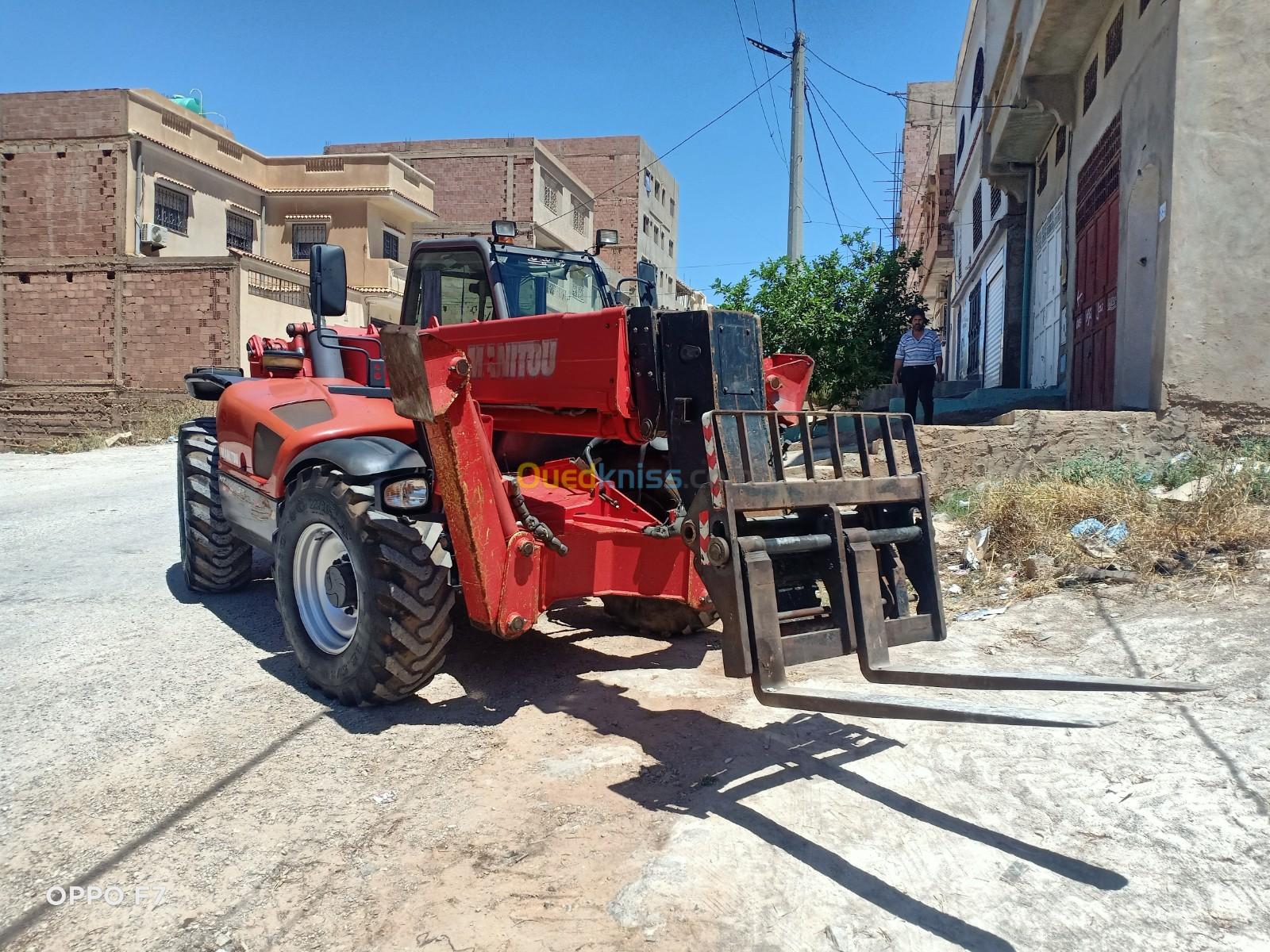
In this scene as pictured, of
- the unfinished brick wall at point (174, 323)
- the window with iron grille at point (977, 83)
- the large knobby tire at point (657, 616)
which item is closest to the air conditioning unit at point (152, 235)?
the unfinished brick wall at point (174, 323)

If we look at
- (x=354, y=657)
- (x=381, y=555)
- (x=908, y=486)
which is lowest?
(x=354, y=657)

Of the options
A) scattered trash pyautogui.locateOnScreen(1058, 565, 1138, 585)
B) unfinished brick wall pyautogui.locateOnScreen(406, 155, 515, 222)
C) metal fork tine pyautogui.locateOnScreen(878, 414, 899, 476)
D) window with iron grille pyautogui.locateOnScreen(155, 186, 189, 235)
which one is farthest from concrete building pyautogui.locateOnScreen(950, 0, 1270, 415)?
unfinished brick wall pyautogui.locateOnScreen(406, 155, 515, 222)

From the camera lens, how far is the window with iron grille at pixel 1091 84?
35.7ft

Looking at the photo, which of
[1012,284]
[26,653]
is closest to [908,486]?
[26,653]

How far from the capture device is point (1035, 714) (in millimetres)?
2662

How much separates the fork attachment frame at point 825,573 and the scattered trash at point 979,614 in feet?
7.03

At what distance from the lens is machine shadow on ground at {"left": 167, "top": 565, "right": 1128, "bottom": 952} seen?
274 cm

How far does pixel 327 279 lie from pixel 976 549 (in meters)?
4.58

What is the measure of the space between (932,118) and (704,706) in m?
35.5

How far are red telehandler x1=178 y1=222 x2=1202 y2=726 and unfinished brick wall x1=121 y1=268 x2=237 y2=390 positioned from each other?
61.5 feet

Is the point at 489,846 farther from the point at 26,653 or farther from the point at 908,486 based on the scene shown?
the point at 26,653

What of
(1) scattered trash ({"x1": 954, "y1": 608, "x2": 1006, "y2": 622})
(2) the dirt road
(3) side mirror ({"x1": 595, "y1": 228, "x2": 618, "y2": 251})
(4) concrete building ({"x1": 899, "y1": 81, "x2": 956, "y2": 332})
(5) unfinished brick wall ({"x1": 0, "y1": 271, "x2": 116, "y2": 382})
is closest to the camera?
(2) the dirt road

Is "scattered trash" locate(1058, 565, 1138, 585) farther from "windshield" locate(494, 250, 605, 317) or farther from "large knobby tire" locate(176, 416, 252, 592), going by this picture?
"large knobby tire" locate(176, 416, 252, 592)

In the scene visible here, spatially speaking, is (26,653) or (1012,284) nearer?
(26,653)
